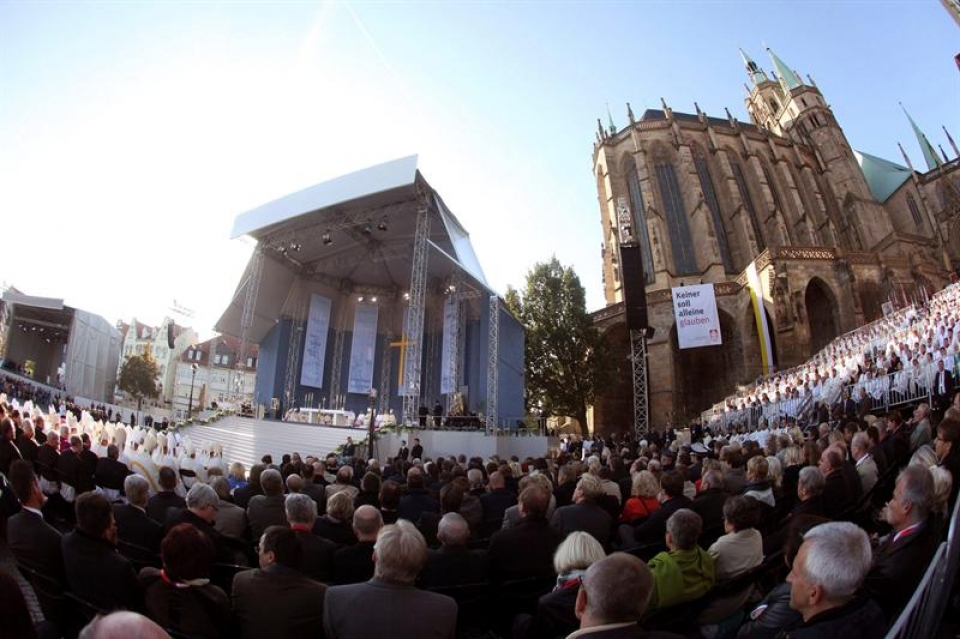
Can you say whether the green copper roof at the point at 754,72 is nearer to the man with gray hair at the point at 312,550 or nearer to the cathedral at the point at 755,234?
the cathedral at the point at 755,234

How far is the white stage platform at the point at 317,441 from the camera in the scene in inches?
645

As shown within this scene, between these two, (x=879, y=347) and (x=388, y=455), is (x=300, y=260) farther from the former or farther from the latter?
(x=879, y=347)

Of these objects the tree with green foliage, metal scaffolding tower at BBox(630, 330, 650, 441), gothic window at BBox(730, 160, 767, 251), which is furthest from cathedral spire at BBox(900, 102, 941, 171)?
the tree with green foliage

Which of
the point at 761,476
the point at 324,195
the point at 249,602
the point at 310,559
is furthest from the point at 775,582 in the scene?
the point at 324,195

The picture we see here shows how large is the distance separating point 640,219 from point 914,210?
20322 mm

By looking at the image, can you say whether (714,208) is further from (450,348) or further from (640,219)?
(450,348)

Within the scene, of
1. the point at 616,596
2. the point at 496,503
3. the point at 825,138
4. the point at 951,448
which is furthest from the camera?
the point at 825,138

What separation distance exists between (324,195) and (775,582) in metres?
19.8

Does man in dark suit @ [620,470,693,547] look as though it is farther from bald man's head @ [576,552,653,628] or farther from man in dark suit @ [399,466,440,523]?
bald man's head @ [576,552,653,628]

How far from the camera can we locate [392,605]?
209 centimetres

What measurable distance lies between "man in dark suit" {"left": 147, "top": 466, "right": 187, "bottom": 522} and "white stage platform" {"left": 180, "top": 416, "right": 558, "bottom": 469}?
1158 centimetres

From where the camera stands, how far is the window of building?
32.6m

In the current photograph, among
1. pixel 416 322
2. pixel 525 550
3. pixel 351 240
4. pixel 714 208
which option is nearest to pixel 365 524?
pixel 525 550

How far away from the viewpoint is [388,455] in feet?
51.5
